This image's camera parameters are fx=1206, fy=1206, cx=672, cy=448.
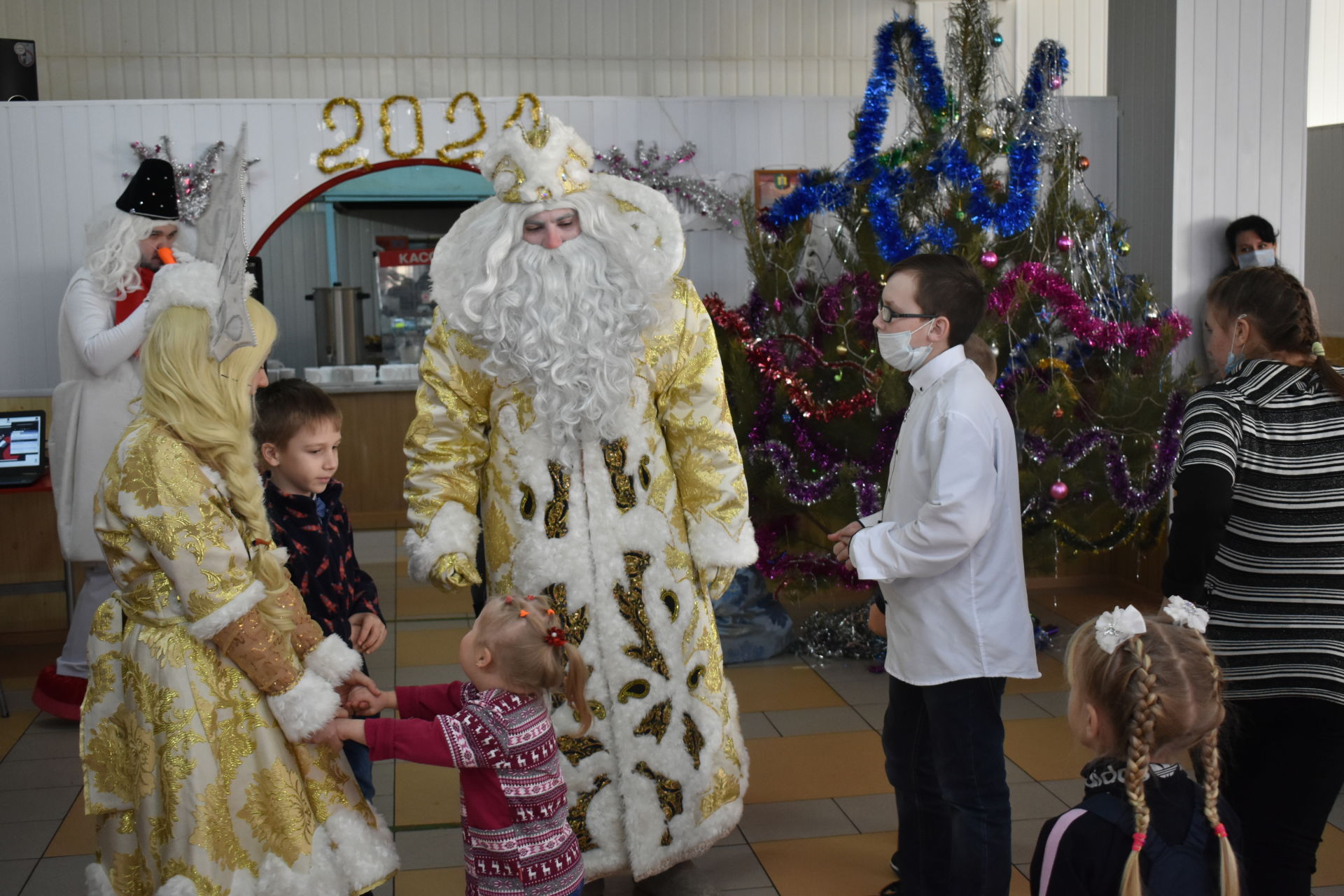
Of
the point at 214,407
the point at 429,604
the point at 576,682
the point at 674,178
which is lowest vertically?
the point at 429,604

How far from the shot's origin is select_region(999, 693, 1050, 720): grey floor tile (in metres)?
4.03

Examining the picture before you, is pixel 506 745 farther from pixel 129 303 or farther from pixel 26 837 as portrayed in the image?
pixel 129 303

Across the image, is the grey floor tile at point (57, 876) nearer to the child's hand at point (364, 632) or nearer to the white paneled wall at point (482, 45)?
the child's hand at point (364, 632)

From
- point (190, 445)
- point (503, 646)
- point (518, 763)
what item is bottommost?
point (518, 763)

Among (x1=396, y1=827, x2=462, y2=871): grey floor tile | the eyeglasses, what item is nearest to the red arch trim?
(x1=396, y1=827, x2=462, y2=871): grey floor tile

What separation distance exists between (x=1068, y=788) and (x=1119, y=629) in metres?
2.07

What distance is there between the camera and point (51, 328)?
17.2ft

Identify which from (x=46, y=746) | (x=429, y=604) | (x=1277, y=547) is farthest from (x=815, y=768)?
(x=429, y=604)

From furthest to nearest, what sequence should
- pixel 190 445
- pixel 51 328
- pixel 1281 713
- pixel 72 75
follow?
pixel 72 75 → pixel 51 328 → pixel 1281 713 → pixel 190 445

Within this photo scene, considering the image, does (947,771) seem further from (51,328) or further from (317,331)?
(317,331)

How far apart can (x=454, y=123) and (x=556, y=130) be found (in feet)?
9.64

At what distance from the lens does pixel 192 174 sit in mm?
5312

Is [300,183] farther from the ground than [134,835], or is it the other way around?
[300,183]

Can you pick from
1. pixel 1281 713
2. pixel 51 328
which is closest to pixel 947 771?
pixel 1281 713
